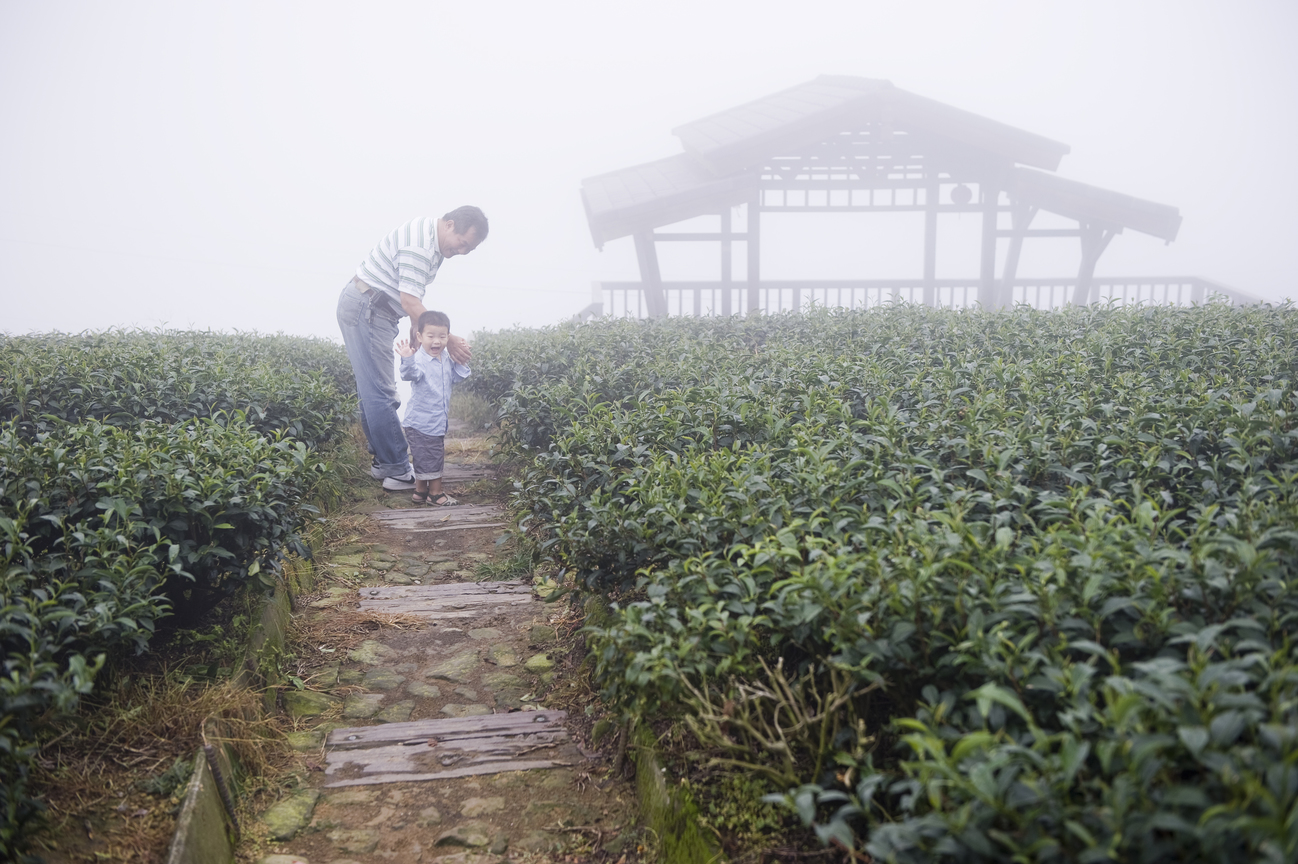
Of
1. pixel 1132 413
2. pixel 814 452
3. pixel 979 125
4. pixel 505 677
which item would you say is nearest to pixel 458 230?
pixel 505 677

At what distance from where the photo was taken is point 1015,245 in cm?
1398

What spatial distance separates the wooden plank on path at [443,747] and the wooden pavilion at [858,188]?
33.0ft

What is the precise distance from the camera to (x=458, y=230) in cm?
581

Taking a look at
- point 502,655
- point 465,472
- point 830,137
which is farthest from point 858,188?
point 502,655

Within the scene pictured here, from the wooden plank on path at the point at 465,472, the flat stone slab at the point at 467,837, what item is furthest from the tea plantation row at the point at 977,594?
the wooden plank on path at the point at 465,472

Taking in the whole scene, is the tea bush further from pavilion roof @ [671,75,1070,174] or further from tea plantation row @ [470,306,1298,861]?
pavilion roof @ [671,75,1070,174]

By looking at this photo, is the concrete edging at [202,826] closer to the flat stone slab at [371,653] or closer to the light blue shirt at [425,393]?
the flat stone slab at [371,653]

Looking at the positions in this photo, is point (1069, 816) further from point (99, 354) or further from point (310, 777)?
point (99, 354)

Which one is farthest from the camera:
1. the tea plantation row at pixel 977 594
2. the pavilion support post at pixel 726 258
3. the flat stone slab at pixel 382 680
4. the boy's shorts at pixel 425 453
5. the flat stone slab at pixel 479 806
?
the pavilion support post at pixel 726 258

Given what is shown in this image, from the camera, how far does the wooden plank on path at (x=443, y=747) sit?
2871 millimetres

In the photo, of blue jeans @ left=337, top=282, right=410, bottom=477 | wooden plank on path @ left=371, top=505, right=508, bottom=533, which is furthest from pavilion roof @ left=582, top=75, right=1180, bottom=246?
wooden plank on path @ left=371, top=505, right=508, bottom=533

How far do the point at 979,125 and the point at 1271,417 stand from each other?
36.6 feet

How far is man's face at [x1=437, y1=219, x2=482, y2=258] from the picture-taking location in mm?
5812

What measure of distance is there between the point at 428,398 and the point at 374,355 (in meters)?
0.50
